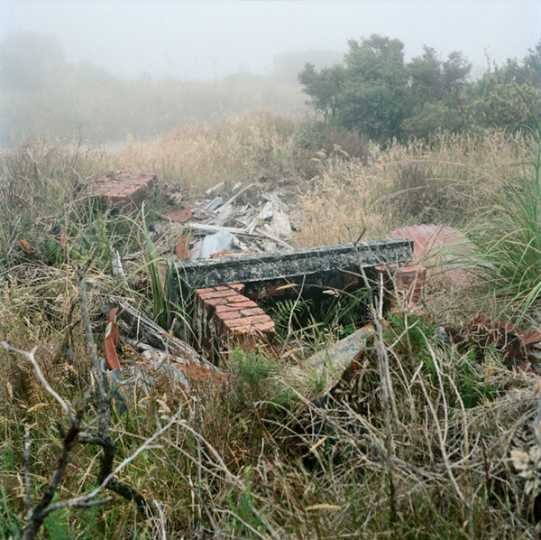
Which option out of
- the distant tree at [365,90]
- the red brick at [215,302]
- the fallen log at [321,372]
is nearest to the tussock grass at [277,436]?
the fallen log at [321,372]

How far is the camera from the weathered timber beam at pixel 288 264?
4.32 meters

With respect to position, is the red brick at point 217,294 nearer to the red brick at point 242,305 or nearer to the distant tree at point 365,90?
the red brick at point 242,305

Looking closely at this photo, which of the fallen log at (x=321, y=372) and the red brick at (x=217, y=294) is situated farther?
the red brick at (x=217, y=294)

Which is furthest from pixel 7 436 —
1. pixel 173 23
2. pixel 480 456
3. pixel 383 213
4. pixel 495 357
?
pixel 173 23

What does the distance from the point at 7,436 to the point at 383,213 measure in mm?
5219

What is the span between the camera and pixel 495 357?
3004mm

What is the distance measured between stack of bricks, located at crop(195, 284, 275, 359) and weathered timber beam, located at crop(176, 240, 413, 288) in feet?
0.31

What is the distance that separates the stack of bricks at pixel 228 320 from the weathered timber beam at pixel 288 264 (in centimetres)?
9

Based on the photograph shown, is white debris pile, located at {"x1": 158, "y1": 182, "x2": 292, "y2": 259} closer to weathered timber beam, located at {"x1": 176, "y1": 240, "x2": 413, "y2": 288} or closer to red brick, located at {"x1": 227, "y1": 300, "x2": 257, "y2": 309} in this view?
weathered timber beam, located at {"x1": 176, "y1": 240, "x2": 413, "y2": 288}

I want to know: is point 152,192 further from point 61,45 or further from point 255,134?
point 255,134

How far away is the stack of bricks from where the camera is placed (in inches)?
140

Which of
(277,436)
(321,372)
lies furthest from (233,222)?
(277,436)

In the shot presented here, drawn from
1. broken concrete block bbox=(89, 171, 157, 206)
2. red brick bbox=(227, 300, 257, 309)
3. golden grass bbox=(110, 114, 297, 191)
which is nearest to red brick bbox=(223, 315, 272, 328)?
red brick bbox=(227, 300, 257, 309)

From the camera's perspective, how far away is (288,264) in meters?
4.47
